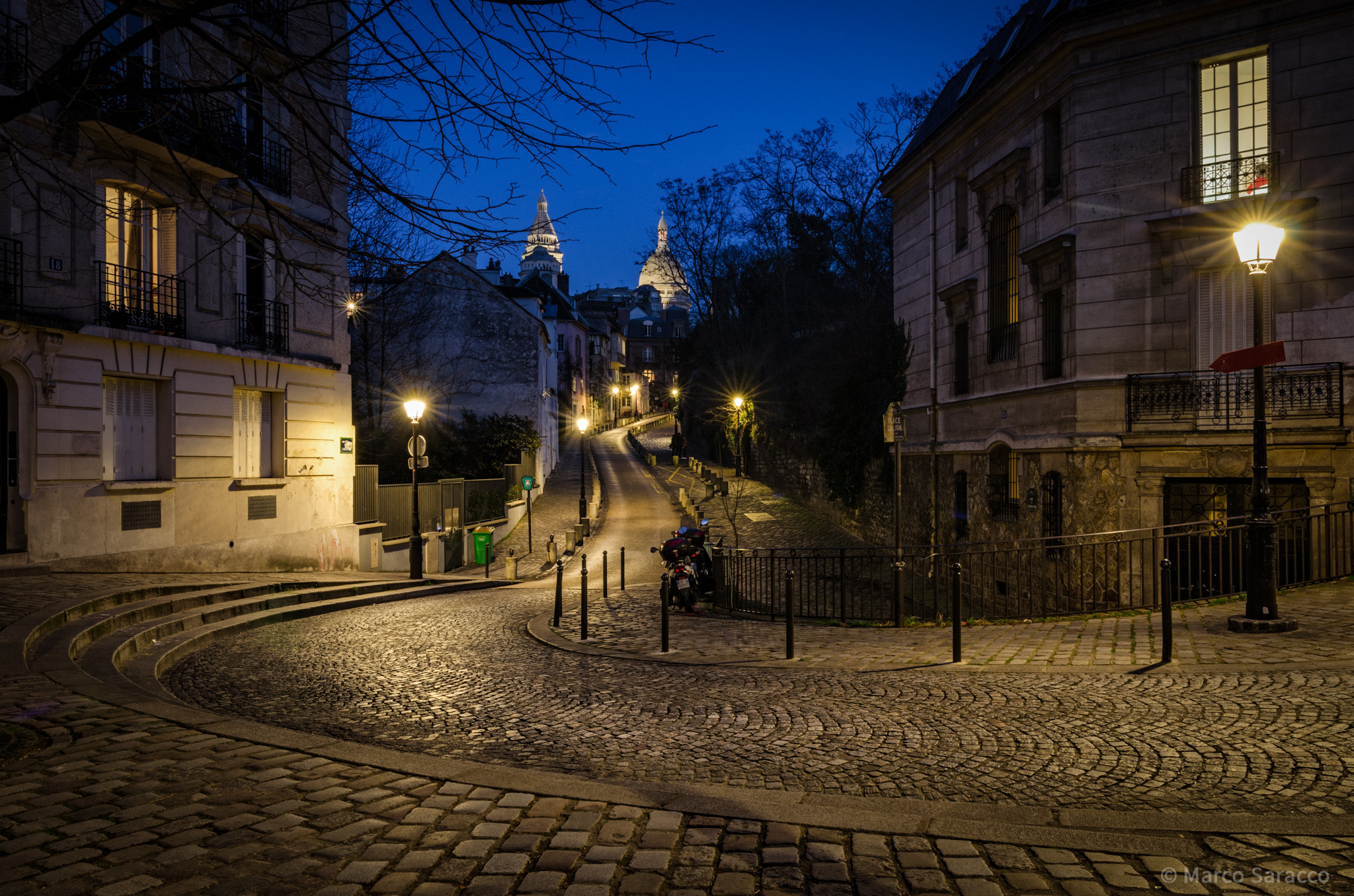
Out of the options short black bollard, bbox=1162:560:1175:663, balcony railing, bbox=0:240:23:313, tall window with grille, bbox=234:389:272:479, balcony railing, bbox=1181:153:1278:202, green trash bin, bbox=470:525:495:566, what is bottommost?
green trash bin, bbox=470:525:495:566

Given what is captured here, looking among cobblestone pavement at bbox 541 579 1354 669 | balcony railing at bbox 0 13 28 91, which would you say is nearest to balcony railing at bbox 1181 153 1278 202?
cobblestone pavement at bbox 541 579 1354 669

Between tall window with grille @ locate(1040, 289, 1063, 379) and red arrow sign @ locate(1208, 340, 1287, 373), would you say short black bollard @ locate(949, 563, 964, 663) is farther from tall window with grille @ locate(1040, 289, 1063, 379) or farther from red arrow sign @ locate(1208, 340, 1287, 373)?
tall window with grille @ locate(1040, 289, 1063, 379)

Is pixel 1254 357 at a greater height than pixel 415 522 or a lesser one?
greater

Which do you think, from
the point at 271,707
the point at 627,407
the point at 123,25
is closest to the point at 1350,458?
the point at 271,707

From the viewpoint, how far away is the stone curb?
23.3 feet

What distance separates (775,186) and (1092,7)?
2839cm

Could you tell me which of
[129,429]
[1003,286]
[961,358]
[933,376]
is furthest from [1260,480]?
[129,429]

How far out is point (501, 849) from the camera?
3785 mm

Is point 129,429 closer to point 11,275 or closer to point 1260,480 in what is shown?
point 11,275

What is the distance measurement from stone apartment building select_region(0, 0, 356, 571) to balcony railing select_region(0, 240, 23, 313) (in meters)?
0.03

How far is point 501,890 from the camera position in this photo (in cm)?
341

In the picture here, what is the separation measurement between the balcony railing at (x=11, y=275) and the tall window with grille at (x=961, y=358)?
19064 mm

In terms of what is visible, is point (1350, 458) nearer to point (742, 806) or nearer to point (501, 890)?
point (742, 806)

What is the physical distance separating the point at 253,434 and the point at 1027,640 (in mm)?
16209
